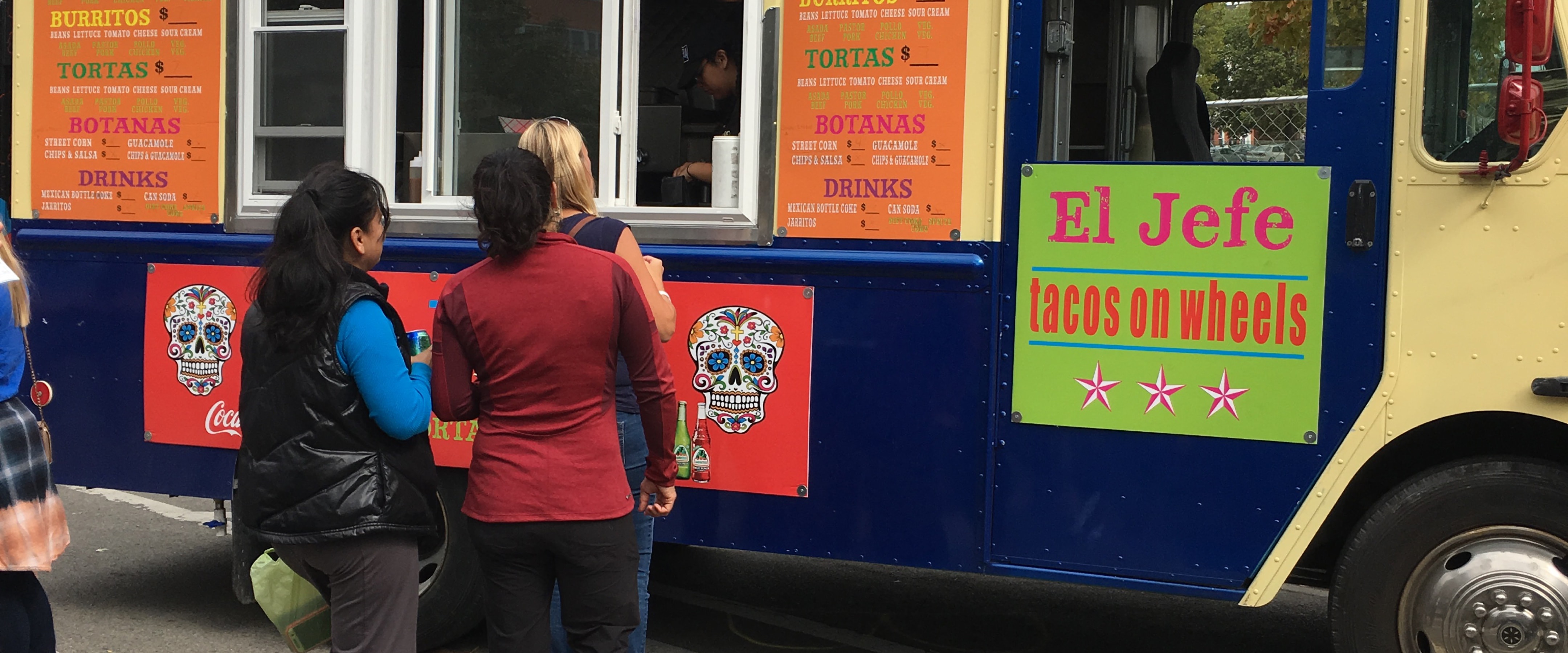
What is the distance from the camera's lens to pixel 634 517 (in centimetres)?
355

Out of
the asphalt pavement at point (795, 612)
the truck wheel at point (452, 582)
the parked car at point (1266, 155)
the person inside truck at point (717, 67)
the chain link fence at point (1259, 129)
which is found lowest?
the asphalt pavement at point (795, 612)

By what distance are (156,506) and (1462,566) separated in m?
6.82

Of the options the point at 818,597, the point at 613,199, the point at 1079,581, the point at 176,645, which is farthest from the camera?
the point at 818,597

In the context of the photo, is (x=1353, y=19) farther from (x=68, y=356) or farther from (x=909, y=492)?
(x=68, y=356)

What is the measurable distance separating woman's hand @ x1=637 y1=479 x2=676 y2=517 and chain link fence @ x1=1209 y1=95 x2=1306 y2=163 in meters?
1.85

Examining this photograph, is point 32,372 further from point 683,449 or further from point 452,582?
point 683,449

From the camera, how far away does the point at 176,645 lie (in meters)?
5.06

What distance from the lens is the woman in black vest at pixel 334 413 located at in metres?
3.08

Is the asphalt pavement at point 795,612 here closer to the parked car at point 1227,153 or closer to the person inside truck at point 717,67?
the person inside truck at point 717,67

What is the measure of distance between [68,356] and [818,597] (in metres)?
3.15

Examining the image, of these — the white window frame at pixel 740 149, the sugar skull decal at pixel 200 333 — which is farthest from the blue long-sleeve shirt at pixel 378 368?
the sugar skull decal at pixel 200 333

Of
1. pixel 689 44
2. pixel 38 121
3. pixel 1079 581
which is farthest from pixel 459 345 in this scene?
pixel 38 121

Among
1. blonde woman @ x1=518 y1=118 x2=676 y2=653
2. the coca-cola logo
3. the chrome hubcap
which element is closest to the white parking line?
the coca-cola logo

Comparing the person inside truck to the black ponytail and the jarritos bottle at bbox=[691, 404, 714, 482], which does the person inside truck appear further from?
the black ponytail
